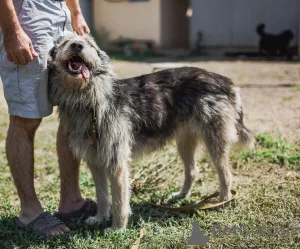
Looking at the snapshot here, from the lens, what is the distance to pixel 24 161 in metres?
3.49

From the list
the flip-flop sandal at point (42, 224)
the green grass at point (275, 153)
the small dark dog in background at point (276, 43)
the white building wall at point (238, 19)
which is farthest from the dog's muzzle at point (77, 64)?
the white building wall at point (238, 19)

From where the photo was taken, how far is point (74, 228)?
3.65 metres

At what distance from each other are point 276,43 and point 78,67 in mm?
10420

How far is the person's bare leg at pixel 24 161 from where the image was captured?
343 cm

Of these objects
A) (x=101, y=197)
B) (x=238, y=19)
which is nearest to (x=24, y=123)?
(x=101, y=197)

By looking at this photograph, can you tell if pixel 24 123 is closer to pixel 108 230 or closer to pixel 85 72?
pixel 85 72

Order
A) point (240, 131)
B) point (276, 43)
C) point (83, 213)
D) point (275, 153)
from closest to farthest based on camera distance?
point (83, 213) < point (240, 131) < point (275, 153) < point (276, 43)

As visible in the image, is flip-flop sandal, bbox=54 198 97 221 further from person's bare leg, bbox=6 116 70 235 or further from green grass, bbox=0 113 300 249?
person's bare leg, bbox=6 116 70 235

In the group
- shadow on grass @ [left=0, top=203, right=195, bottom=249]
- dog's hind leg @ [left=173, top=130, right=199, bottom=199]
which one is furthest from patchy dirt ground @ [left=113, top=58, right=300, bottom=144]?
shadow on grass @ [left=0, top=203, right=195, bottom=249]

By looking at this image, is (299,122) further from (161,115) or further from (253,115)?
(161,115)

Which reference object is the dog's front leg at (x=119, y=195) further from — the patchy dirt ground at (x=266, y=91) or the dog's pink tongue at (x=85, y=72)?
the patchy dirt ground at (x=266, y=91)

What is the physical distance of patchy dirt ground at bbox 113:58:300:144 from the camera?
5.93 meters

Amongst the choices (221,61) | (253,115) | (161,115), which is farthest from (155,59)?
(161,115)

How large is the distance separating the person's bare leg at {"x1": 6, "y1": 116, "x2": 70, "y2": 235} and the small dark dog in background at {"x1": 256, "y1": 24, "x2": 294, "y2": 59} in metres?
10.3
